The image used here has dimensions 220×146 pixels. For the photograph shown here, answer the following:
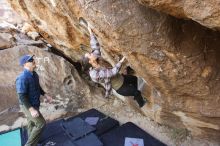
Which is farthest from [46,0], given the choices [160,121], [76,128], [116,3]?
[160,121]

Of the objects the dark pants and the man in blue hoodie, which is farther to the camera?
the dark pants

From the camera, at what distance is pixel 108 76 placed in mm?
5188

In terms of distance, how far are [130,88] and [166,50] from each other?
182cm

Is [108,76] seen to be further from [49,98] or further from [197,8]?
[49,98]

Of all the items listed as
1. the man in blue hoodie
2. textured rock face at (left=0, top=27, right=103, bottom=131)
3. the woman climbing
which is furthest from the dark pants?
textured rock face at (left=0, top=27, right=103, bottom=131)

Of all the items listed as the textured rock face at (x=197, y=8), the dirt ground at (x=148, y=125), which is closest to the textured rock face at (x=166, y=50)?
the textured rock face at (x=197, y=8)

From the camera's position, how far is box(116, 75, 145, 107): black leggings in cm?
559

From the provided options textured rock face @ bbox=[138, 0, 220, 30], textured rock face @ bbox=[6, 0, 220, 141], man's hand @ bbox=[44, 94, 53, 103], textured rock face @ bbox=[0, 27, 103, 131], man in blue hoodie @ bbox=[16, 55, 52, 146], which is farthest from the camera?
textured rock face @ bbox=[0, 27, 103, 131]

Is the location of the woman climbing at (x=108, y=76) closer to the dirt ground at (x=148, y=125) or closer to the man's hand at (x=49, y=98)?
the dirt ground at (x=148, y=125)

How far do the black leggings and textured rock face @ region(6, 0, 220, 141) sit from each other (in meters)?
0.35

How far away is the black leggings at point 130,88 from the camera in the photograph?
5.59m

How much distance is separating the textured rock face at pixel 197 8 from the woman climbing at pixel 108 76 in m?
1.87

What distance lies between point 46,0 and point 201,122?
3.68m

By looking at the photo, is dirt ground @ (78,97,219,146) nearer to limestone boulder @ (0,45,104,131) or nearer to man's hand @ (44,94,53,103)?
limestone boulder @ (0,45,104,131)
